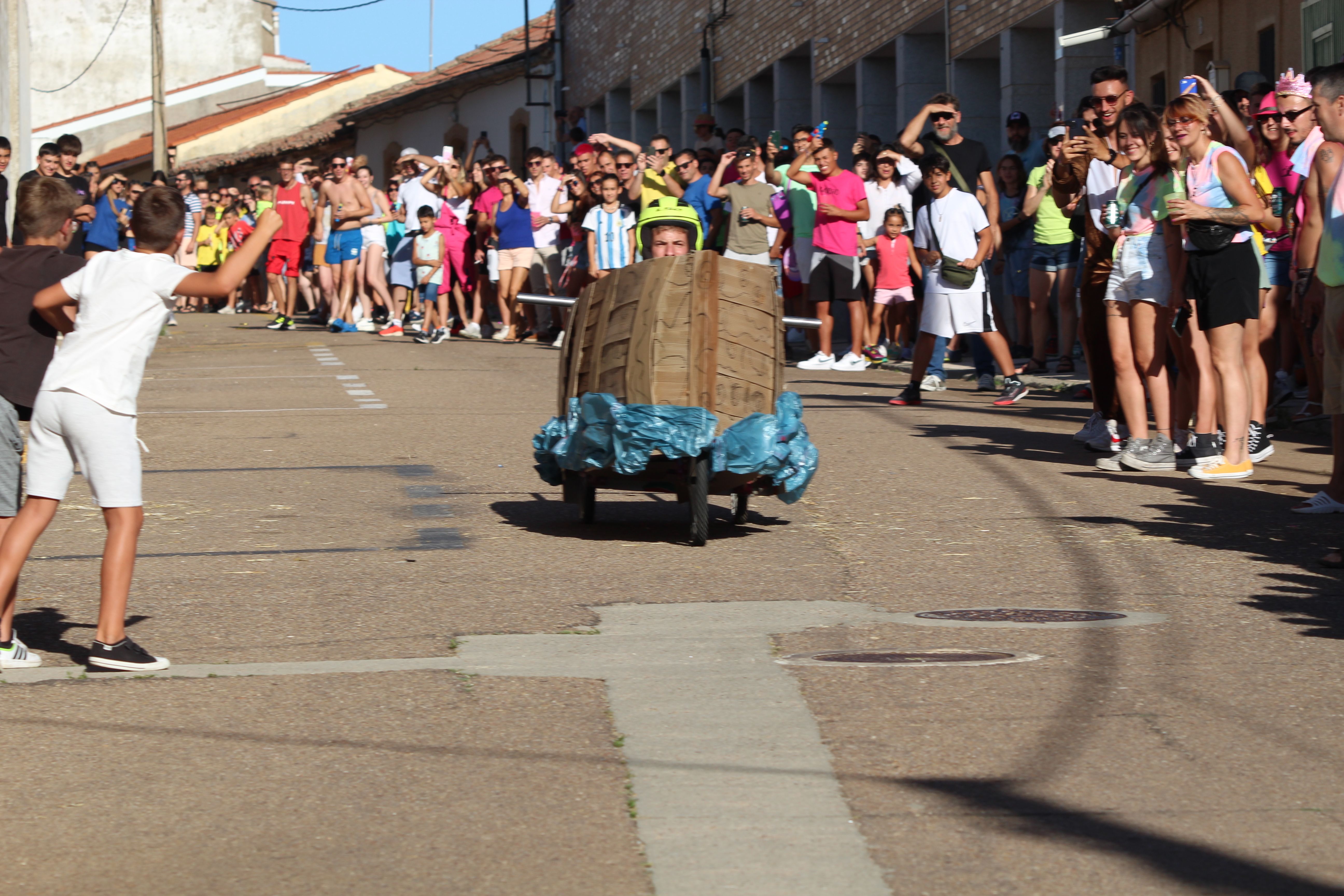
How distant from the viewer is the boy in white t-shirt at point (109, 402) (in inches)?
230

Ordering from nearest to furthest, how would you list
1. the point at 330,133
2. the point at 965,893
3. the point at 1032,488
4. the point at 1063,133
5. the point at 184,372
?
the point at 965,893 → the point at 1032,488 → the point at 1063,133 → the point at 184,372 → the point at 330,133

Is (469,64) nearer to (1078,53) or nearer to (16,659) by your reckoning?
(1078,53)

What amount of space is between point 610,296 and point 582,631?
2.72m

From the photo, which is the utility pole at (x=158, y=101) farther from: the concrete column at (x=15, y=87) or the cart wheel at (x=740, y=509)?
the cart wheel at (x=740, y=509)

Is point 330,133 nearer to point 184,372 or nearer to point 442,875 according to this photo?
point 184,372

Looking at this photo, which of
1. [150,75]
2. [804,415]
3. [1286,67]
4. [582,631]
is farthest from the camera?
[150,75]

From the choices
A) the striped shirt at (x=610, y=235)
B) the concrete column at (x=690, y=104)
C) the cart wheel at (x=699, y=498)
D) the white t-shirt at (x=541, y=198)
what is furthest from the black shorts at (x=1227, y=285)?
the concrete column at (x=690, y=104)

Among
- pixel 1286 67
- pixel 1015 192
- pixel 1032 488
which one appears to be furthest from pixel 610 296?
pixel 1286 67

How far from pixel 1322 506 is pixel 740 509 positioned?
2.60 meters

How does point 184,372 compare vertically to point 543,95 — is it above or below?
below

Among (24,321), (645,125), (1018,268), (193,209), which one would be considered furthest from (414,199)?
(645,125)

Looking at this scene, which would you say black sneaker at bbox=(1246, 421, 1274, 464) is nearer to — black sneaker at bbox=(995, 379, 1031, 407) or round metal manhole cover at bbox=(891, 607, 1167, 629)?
black sneaker at bbox=(995, 379, 1031, 407)

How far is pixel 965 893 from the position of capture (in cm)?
379

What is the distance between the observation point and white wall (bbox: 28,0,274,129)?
6912 cm
